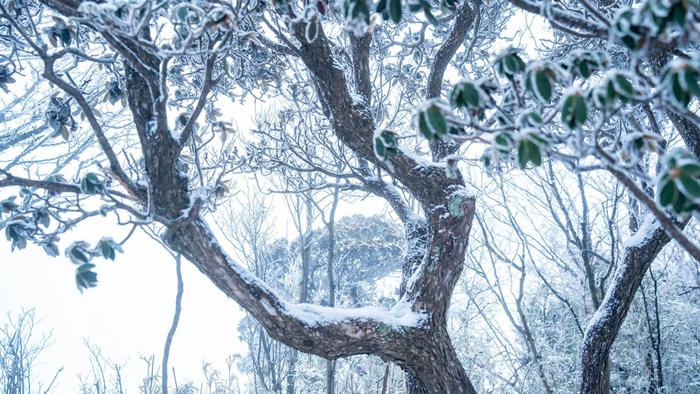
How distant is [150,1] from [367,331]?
1768 millimetres

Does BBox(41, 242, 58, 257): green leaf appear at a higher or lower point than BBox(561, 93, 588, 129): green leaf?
higher

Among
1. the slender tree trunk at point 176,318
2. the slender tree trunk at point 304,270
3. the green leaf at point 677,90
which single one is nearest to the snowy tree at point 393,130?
the green leaf at point 677,90

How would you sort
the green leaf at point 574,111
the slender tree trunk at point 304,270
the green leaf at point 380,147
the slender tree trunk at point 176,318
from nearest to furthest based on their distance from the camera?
the green leaf at point 574,111 → the green leaf at point 380,147 → the slender tree trunk at point 176,318 → the slender tree trunk at point 304,270

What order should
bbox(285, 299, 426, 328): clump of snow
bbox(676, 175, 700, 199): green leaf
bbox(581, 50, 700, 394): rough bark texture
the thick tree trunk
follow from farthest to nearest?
bbox(581, 50, 700, 394): rough bark texture, the thick tree trunk, bbox(285, 299, 426, 328): clump of snow, bbox(676, 175, 700, 199): green leaf

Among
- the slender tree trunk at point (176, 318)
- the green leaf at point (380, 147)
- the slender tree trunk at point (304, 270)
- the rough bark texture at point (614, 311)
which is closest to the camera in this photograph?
the green leaf at point (380, 147)

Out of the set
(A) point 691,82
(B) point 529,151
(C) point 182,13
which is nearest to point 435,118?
(B) point 529,151

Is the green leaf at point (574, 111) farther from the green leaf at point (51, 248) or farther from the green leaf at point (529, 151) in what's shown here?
the green leaf at point (51, 248)

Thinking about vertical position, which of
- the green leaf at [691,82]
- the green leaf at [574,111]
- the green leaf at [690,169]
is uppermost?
the green leaf at [574,111]

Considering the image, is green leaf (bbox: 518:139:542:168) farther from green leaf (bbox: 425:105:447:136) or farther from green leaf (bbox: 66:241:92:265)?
green leaf (bbox: 66:241:92:265)

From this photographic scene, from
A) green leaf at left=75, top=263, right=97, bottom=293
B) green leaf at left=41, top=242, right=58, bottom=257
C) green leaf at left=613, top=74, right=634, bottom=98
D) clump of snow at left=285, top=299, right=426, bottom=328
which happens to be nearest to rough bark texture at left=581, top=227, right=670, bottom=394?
clump of snow at left=285, top=299, right=426, bottom=328

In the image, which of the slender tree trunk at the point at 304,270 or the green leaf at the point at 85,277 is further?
the slender tree trunk at the point at 304,270

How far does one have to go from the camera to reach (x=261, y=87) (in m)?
4.06

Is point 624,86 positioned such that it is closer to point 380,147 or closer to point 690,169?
point 690,169

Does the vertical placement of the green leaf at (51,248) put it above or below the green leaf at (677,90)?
above
